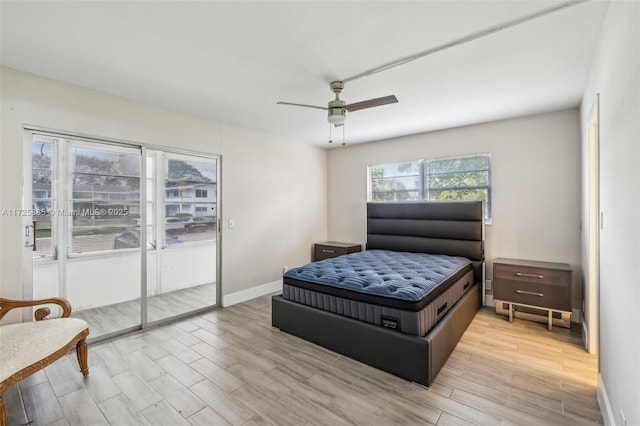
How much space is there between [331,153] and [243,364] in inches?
171

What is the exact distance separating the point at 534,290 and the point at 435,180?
2046 millimetres

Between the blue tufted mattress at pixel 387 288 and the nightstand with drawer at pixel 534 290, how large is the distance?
1.25ft

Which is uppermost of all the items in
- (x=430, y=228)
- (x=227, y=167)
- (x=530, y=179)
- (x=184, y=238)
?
(x=227, y=167)

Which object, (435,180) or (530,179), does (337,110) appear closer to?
(435,180)

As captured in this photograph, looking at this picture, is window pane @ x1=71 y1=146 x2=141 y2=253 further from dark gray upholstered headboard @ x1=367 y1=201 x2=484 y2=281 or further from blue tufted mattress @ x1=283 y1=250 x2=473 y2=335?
dark gray upholstered headboard @ x1=367 y1=201 x2=484 y2=281

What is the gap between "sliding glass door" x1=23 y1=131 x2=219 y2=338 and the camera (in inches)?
113

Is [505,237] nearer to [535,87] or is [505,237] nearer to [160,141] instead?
[535,87]

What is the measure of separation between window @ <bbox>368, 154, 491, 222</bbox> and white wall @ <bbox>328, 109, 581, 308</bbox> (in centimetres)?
13

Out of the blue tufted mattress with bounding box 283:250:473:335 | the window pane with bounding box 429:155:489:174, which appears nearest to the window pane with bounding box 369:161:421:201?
the window pane with bounding box 429:155:489:174

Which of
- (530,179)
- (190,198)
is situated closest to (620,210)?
(530,179)

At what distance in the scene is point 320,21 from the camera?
188 centimetres

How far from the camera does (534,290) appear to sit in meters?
3.39

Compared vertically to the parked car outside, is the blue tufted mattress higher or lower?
lower

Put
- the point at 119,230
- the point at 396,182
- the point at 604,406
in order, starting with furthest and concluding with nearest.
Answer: the point at 396,182 < the point at 119,230 < the point at 604,406
